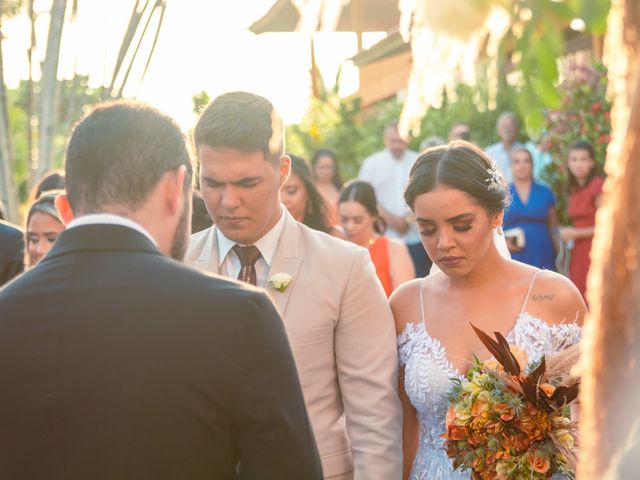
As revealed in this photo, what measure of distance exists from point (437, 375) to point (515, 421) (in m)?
0.55

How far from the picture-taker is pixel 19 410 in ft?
7.97

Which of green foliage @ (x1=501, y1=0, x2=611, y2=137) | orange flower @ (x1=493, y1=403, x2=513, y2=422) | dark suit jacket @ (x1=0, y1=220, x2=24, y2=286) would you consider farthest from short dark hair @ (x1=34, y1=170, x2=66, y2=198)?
green foliage @ (x1=501, y1=0, x2=611, y2=137)

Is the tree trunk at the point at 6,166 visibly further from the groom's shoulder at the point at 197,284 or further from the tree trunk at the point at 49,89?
the groom's shoulder at the point at 197,284

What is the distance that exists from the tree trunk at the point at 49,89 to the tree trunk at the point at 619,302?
738cm

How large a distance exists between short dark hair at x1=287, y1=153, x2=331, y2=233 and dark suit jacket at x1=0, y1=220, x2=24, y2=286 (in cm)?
199

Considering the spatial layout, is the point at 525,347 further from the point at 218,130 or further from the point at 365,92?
the point at 365,92

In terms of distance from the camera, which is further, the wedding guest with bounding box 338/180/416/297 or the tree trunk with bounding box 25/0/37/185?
the wedding guest with bounding box 338/180/416/297

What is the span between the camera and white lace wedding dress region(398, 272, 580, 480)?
4.54 meters

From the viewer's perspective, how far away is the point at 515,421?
13.5 feet

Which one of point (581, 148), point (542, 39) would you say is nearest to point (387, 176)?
point (581, 148)

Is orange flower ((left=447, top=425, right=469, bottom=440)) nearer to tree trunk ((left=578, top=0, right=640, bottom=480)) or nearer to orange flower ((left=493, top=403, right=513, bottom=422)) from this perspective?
orange flower ((left=493, top=403, right=513, bottom=422))

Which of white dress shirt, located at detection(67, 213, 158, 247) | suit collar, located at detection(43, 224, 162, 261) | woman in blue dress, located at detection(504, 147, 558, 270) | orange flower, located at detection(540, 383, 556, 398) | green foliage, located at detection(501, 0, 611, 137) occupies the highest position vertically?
green foliage, located at detection(501, 0, 611, 137)

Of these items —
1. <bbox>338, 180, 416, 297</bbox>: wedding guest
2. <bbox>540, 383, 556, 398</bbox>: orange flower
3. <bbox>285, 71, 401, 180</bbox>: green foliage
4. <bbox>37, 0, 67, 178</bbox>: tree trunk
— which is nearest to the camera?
<bbox>540, 383, 556, 398</bbox>: orange flower

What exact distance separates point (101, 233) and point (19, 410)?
0.45 meters
